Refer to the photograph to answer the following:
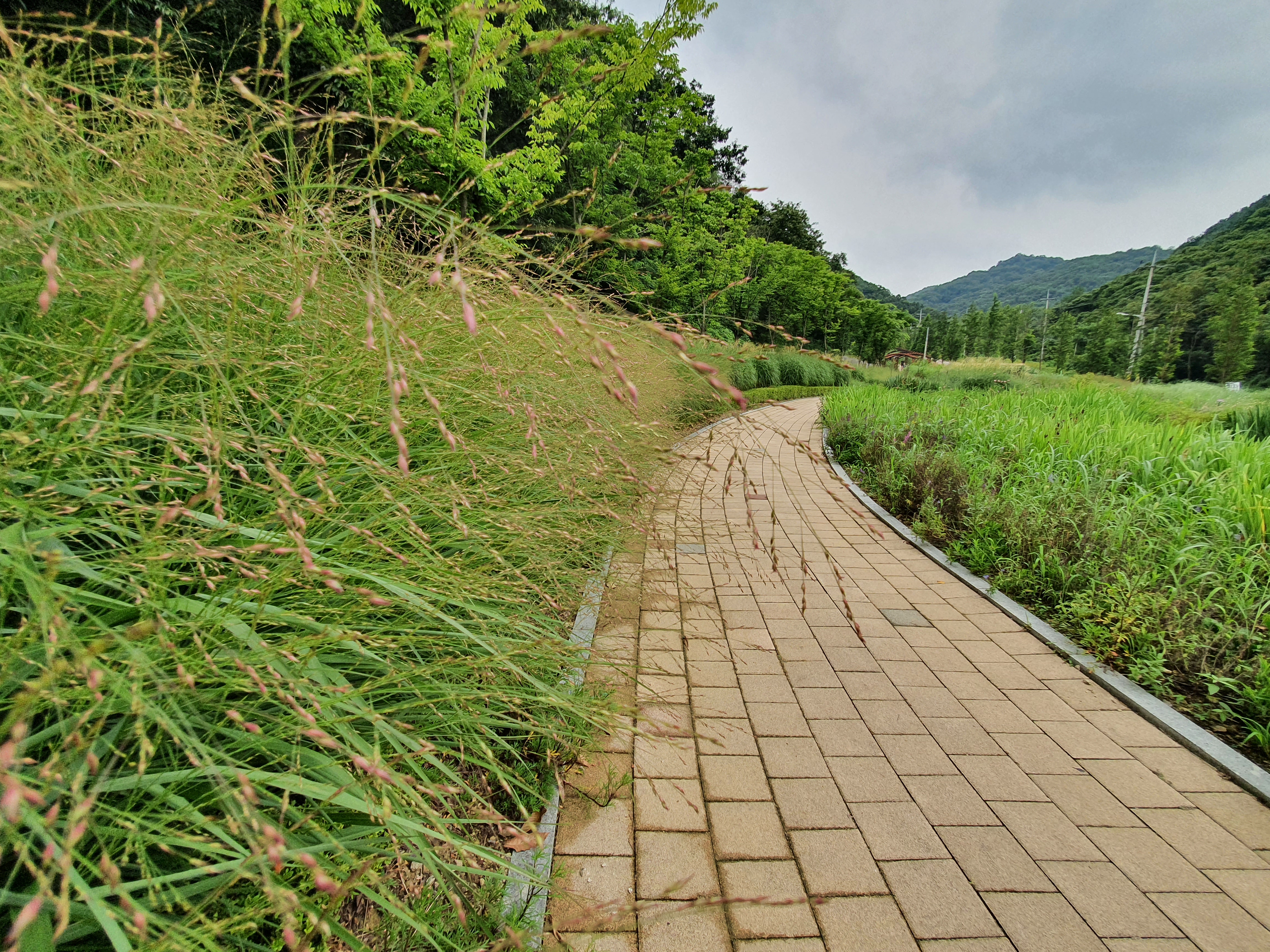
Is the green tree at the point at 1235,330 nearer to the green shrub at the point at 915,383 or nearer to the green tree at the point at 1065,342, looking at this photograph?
the green tree at the point at 1065,342

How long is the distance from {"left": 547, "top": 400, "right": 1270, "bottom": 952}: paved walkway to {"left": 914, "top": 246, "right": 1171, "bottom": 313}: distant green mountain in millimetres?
87976

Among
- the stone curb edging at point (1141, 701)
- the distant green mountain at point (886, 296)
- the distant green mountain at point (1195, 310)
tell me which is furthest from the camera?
the distant green mountain at point (886, 296)

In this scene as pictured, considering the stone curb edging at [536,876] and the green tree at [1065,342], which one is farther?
the green tree at [1065,342]

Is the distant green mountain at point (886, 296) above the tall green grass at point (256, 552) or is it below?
above

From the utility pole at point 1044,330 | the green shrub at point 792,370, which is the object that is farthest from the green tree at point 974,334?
the green shrub at point 792,370

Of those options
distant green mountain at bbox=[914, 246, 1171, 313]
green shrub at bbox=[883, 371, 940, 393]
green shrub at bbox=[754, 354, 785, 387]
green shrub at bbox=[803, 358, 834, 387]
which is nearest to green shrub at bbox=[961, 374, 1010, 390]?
green shrub at bbox=[883, 371, 940, 393]

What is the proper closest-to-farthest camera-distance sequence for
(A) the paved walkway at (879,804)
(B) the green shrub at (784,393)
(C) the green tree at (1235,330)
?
(A) the paved walkway at (879,804), (B) the green shrub at (784,393), (C) the green tree at (1235,330)

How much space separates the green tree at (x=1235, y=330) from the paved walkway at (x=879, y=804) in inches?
1767

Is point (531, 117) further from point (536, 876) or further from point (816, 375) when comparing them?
point (816, 375)

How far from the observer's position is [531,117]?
5.74 metres

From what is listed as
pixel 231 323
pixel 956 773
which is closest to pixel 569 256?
pixel 231 323

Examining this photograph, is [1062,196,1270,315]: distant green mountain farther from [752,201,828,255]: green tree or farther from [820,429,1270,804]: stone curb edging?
[820,429,1270,804]: stone curb edging

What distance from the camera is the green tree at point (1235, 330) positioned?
31500mm

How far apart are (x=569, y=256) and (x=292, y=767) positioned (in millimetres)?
1735
